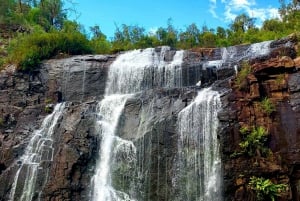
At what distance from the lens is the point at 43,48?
82.5 ft

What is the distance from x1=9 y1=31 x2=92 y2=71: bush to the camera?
78.9 ft

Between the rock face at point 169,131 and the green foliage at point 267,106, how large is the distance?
0.12 metres

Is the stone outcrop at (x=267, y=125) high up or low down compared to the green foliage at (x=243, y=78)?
down

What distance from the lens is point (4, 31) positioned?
114 ft

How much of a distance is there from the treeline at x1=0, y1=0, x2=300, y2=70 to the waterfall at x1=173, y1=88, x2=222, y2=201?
37.7ft

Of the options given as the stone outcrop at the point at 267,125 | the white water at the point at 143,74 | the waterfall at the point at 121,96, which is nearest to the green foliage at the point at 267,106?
the stone outcrop at the point at 267,125

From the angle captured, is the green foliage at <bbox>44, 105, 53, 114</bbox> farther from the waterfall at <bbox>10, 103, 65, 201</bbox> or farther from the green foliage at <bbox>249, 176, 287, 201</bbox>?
the green foliage at <bbox>249, 176, 287, 201</bbox>

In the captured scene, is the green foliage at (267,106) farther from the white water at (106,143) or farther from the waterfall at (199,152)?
the white water at (106,143)

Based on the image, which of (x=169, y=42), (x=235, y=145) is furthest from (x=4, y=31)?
(x=235, y=145)

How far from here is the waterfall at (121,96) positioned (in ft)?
54.2

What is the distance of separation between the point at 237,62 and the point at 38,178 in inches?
430

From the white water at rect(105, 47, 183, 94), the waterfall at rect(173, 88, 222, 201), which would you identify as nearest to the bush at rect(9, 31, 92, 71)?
the white water at rect(105, 47, 183, 94)

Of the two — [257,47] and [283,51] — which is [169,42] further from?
[283,51]

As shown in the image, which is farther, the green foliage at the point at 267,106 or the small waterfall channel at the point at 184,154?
the green foliage at the point at 267,106
